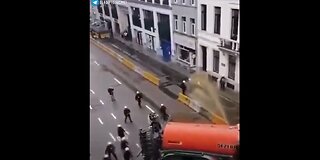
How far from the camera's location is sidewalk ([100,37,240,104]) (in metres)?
2.34

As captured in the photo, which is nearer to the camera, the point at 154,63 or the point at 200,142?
the point at 200,142

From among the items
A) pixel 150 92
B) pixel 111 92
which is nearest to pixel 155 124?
pixel 150 92

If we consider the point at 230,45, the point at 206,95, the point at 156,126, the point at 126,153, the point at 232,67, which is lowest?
the point at 126,153

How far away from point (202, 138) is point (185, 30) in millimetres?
503

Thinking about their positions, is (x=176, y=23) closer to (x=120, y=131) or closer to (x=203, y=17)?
(x=203, y=17)

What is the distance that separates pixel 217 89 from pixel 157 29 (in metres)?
0.40

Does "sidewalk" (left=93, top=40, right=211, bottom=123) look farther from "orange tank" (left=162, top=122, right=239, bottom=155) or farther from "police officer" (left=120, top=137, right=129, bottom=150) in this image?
"police officer" (left=120, top=137, right=129, bottom=150)

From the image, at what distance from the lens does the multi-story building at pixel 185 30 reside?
2311 mm

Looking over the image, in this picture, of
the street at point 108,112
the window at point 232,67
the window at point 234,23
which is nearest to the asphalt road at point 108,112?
the street at point 108,112

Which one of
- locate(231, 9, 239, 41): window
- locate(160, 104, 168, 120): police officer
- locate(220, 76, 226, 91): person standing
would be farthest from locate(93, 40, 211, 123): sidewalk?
locate(231, 9, 239, 41): window

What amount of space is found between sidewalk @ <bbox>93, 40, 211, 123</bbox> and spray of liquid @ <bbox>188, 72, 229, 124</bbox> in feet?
0.18

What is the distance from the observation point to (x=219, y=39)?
7.53 feet
